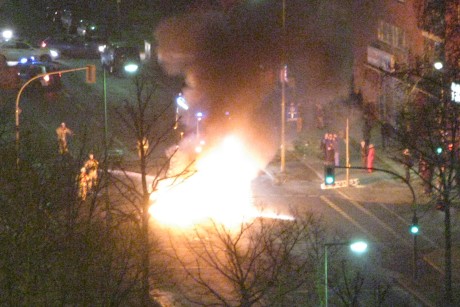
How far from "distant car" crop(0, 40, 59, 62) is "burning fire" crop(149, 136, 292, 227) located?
14.8 metres

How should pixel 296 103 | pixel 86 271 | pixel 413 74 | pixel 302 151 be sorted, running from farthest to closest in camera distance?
pixel 296 103 → pixel 302 151 → pixel 413 74 → pixel 86 271

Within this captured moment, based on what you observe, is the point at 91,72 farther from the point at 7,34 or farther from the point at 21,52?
the point at 7,34

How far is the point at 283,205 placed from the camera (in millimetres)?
31438

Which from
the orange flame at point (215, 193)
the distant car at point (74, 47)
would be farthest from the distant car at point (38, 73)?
the distant car at point (74, 47)

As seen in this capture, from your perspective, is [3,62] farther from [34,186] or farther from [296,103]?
→ [34,186]

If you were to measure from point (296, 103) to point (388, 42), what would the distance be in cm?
532

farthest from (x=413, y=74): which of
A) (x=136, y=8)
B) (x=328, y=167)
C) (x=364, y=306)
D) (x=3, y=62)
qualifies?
(x=136, y=8)

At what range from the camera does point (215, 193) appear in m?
32.8

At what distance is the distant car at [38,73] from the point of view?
46.5 metres

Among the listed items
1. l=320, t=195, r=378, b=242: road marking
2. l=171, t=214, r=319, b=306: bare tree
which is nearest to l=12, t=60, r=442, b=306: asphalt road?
l=320, t=195, r=378, b=242: road marking

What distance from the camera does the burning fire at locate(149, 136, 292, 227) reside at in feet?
90.8

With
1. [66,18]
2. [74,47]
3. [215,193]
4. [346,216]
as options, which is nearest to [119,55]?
[74,47]

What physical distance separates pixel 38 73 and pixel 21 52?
19.1ft

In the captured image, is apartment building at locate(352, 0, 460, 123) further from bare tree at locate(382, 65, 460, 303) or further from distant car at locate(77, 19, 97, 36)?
distant car at locate(77, 19, 97, 36)
